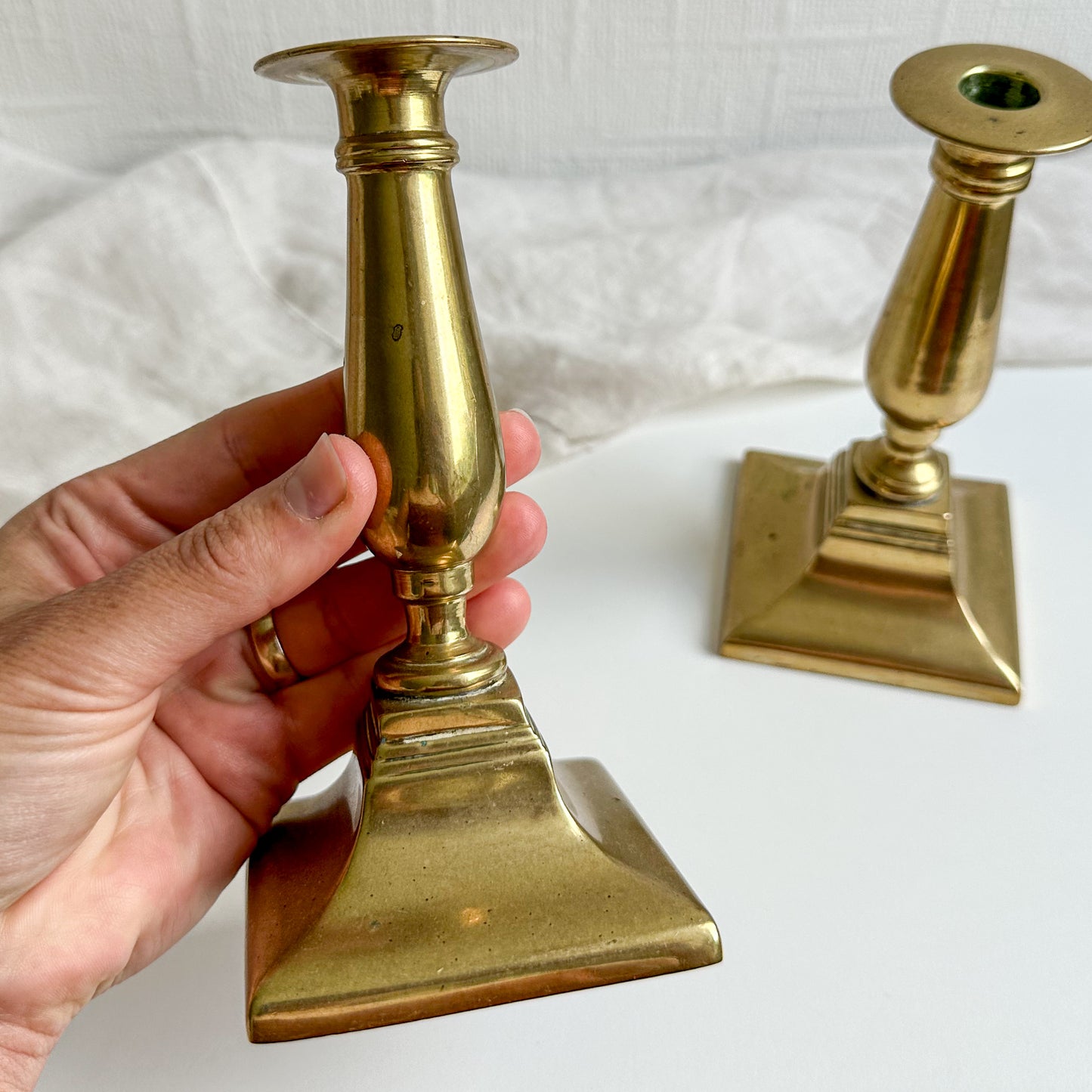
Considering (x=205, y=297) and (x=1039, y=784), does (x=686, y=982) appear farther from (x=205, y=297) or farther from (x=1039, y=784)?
(x=205, y=297)

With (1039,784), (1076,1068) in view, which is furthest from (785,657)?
(1076,1068)

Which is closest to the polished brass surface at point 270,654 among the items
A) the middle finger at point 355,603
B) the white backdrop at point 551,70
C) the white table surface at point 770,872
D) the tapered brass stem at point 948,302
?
the middle finger at point 355,603

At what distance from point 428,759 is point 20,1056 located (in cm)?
21

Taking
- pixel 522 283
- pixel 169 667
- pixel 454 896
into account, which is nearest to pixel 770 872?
pixel 454 896

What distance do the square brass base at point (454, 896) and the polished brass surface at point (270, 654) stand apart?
0.14m

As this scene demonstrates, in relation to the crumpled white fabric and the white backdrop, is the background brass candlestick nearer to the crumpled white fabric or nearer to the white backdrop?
the crumpled white fabric

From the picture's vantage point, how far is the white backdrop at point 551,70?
932 mm

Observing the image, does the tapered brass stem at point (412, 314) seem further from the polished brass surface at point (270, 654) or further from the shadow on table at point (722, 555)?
the shadow on table at point (722, 555)

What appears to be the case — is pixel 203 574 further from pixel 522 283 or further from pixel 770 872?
pixel 522 283

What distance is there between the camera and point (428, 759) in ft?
1.53

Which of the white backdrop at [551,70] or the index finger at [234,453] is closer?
→ the index finger at [234,453]

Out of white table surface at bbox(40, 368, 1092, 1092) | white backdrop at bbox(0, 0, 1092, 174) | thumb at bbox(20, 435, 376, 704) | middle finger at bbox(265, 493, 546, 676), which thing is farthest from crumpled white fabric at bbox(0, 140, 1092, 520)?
thumb at bbox(20, 435, 376, 704)

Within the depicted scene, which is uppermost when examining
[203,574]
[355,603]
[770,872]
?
[203,574]

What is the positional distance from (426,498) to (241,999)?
262 mm
